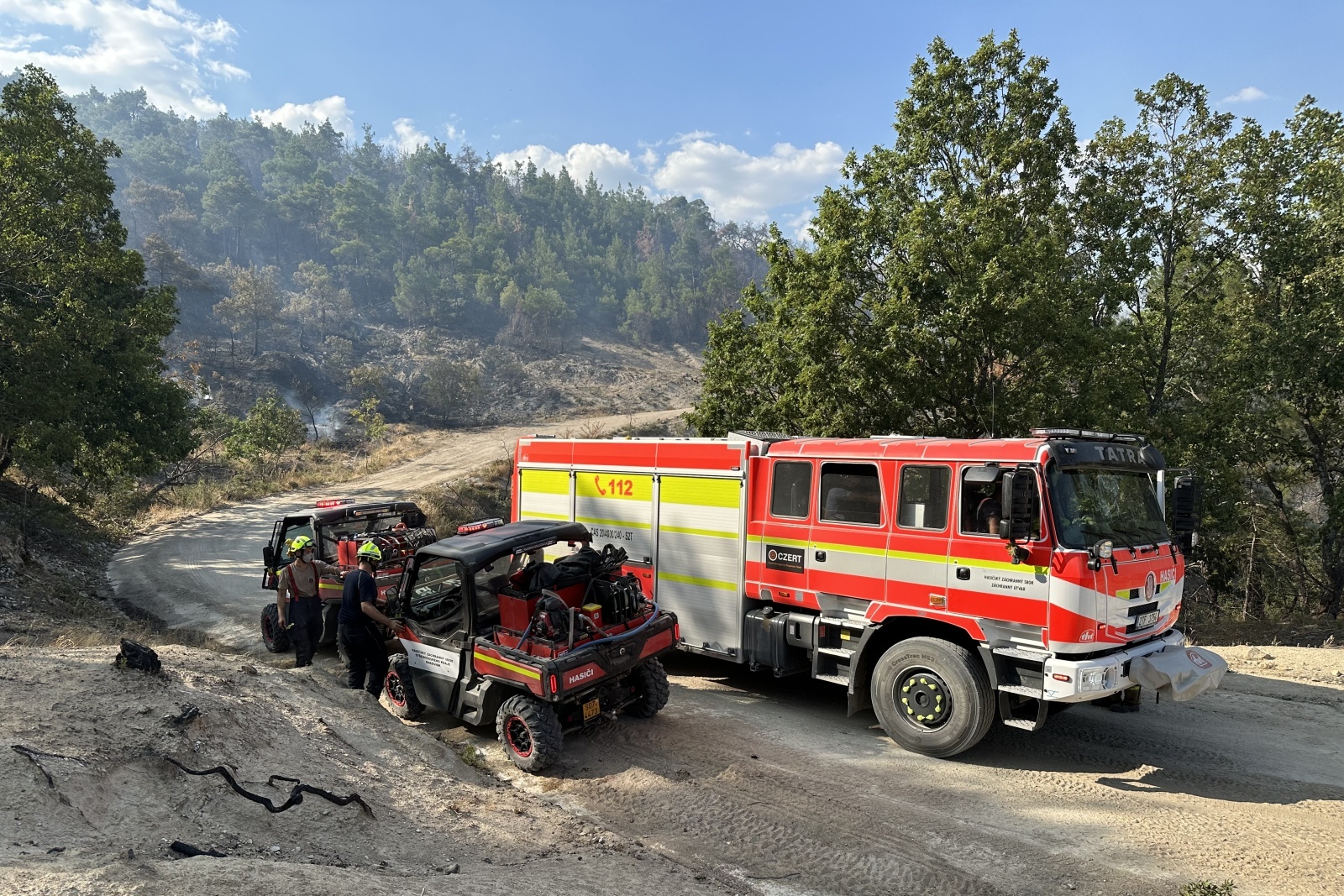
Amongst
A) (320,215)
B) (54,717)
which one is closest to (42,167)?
(54,717)

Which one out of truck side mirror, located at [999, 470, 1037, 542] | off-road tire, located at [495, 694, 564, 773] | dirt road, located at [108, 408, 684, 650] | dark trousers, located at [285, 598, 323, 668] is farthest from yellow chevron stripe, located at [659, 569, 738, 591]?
dirt road, located at [108, 408, 684, 650]

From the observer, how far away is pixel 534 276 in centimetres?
10106

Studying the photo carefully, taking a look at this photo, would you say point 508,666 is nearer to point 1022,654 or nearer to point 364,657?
point 364,657

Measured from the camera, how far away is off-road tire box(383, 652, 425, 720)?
7930 mm

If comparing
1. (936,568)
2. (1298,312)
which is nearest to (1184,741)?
(936,568)

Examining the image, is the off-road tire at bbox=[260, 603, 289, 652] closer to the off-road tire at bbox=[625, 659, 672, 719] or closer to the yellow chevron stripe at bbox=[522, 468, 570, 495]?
the yellow chevron stripe at bbox=[522, 468, 570, 495]

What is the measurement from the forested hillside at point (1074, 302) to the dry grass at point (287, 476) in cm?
2016

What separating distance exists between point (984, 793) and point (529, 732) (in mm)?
4042

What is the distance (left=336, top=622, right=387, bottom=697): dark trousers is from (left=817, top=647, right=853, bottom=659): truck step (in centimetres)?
489

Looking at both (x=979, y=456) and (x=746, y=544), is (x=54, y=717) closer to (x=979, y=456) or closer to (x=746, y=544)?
(x=746, y=544)

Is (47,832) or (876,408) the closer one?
(47,832)

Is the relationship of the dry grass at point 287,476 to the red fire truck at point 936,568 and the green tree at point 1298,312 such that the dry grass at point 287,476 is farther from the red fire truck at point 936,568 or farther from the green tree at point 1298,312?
the green tree at point 1298,312

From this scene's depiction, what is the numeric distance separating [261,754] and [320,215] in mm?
119632

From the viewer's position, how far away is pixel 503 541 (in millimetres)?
7410
